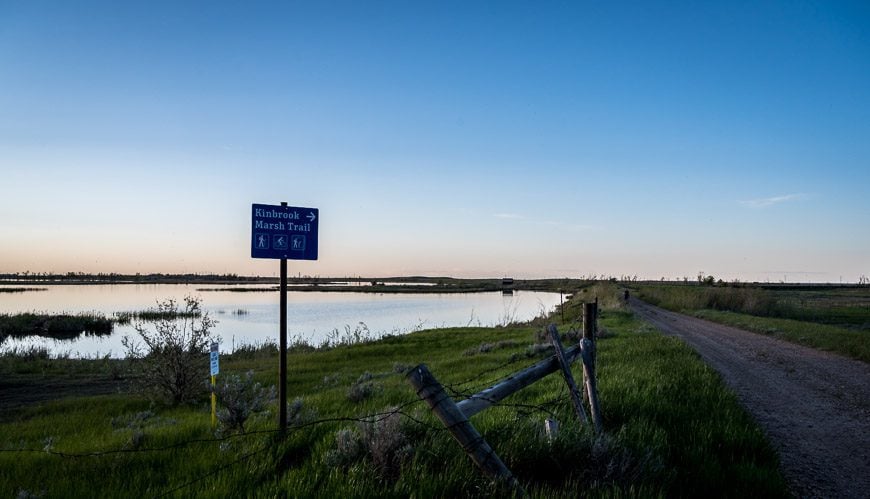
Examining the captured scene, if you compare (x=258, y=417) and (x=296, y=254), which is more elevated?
(x=296, y=254)

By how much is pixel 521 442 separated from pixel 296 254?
14.2 feet

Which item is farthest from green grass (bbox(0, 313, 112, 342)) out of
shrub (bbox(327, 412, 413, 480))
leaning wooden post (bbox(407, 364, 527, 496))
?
leaning wooden post (bbox(407, 364, 527, 496))

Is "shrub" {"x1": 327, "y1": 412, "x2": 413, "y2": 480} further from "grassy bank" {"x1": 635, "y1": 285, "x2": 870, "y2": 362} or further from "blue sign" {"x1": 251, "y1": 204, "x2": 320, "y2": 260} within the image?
"grassy bank" {"x1": 635, "y1": 285, "x2": 870, "y2": 362}

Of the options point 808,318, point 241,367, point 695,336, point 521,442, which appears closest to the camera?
point 521,442

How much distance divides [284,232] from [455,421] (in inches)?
181

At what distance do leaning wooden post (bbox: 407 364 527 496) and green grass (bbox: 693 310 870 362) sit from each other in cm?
1652

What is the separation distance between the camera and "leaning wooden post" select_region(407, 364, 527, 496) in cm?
428

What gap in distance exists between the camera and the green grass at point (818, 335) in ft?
55.4

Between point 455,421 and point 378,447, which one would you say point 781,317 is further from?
point 455,421

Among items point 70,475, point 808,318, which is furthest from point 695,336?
point 70,475

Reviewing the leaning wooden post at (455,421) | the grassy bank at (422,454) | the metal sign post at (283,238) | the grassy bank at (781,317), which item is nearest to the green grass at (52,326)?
the grassy bank at (422,454)

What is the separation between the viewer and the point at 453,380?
13.6 meters

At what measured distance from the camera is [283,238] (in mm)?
7809

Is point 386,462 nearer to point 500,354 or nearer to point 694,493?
point 694,493
